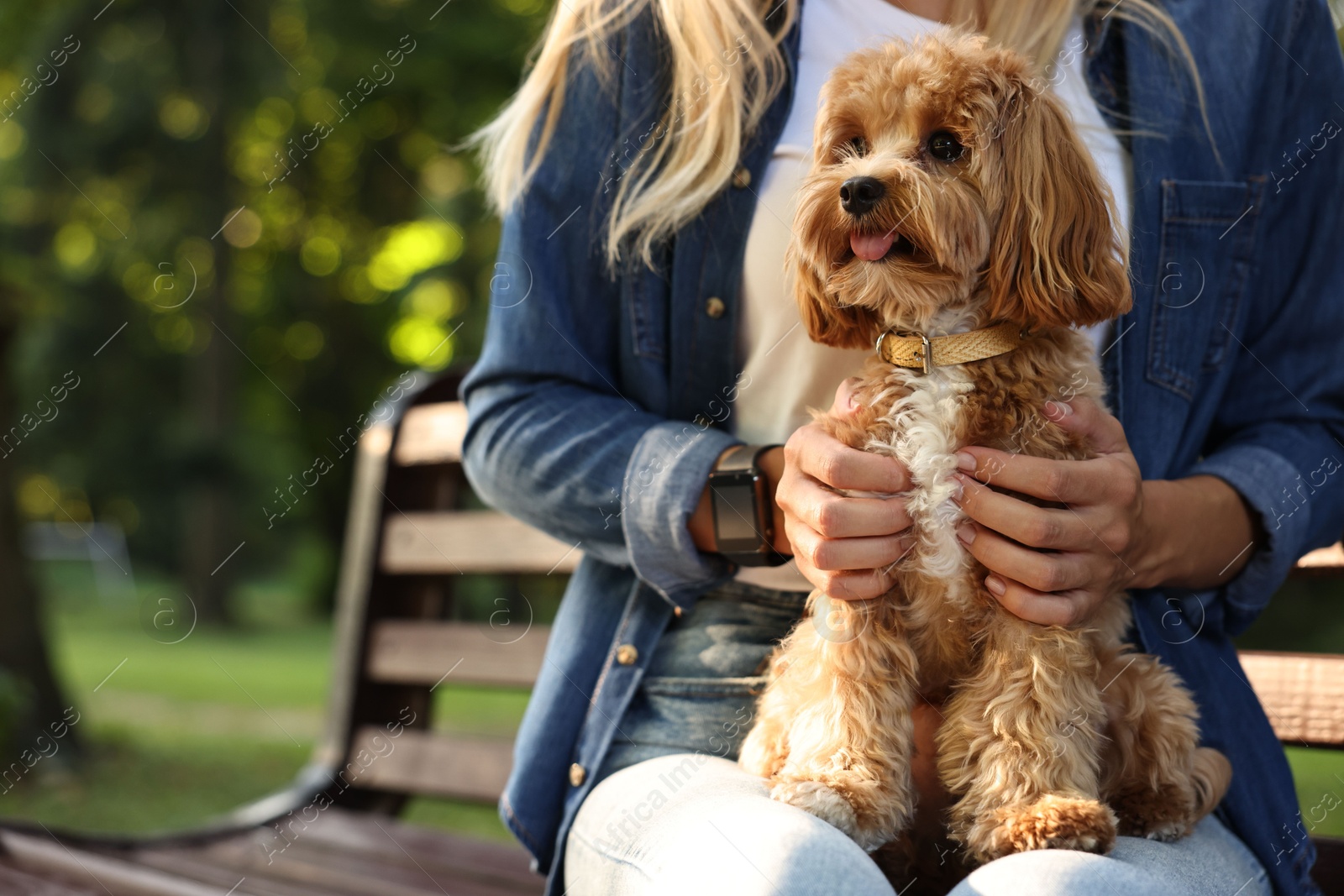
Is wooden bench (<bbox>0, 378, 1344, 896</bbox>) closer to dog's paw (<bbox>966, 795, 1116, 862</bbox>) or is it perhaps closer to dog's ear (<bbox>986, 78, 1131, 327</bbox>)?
dog's paw (<bbox>966, 795, 1116, 862</bbox>)

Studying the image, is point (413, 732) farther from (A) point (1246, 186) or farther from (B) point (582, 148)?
(A) point (1246, 186)

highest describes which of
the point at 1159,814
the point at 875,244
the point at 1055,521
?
the point at 875,244

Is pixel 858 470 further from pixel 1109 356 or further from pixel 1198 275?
pixel 1198 275

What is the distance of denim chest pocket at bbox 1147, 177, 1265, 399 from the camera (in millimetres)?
2152

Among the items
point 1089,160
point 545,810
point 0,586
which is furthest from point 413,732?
point 0,586

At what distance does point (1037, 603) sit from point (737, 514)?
1.76ft

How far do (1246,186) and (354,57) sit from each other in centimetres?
1251

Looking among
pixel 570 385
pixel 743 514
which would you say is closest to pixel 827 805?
pixel 743 514

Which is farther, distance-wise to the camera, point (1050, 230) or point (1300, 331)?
point (1300, 331)

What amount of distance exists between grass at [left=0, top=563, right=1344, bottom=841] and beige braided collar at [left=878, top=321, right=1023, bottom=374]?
149cm

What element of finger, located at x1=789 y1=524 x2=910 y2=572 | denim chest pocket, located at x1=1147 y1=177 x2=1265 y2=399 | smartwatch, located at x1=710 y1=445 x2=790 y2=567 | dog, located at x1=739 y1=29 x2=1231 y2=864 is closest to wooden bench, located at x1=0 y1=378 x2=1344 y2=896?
denim chest pocket, located at x1=1147 y1=177 x2=1265 y2=399

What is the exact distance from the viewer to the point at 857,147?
6.34 feet

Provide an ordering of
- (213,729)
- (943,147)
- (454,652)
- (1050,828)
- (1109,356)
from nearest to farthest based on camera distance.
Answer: (1050,828), (943,147), (1109,356), (454,652), (213,729)

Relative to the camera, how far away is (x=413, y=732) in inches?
144
